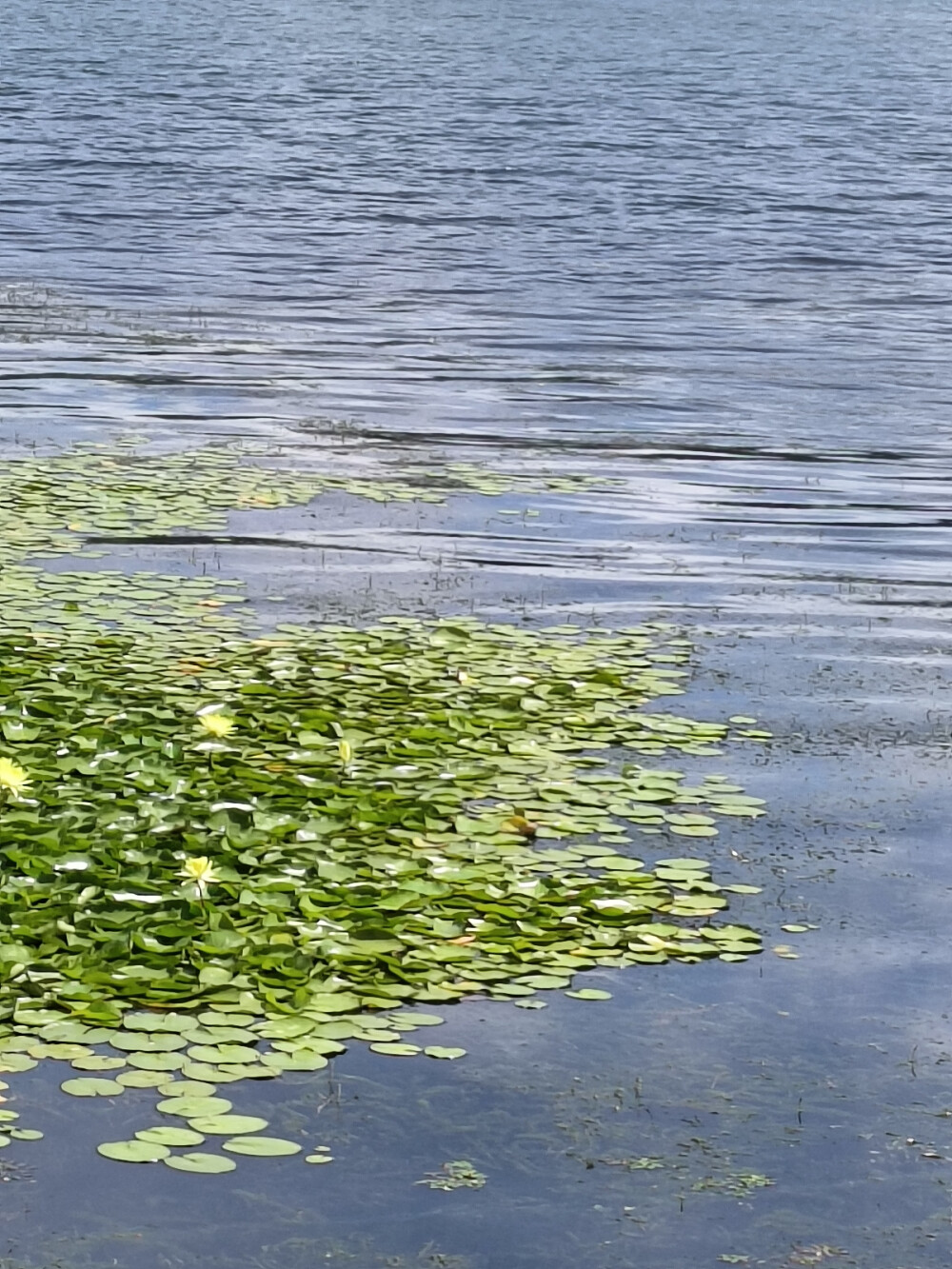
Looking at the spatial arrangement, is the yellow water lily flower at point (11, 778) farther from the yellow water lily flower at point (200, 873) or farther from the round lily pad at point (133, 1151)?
the round lily pad at point (133, 1151)

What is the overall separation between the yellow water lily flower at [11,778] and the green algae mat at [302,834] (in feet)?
0.06

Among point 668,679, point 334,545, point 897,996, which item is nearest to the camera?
point 897,996

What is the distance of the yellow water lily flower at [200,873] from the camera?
22.8ft

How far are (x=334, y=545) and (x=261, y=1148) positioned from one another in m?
7.62

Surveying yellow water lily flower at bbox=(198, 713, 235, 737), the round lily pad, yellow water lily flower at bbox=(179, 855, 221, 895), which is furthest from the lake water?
yellow water lily flower at bbox=(198, 713, 235, 737)

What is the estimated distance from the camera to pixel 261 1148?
5594mm

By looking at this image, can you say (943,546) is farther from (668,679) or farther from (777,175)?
(777,175)

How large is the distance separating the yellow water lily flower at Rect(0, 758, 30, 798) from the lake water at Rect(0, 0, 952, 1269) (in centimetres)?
195

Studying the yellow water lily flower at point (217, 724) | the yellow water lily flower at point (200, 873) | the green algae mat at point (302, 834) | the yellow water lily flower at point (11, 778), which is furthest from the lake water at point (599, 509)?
the yellow water lily flower at point (217, 724)

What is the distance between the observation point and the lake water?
551 cm

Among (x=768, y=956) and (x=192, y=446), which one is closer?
(x=768, y=956)

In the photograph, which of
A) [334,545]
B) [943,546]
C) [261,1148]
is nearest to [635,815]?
[261,1148]

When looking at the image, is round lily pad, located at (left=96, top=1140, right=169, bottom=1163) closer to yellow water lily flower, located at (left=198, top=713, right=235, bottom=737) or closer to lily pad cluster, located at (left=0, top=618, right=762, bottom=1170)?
lily pad cluster, located at (left=0, top=618, right=762, bottom=1170)

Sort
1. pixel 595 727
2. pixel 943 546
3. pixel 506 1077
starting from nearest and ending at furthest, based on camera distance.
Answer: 1. pixel 506 1077
2. pixel 595 727
3. pixel 943 546
